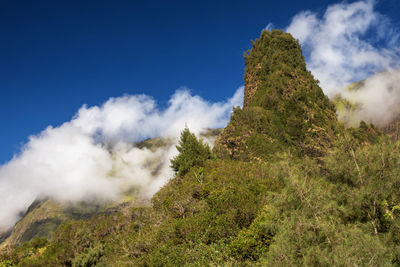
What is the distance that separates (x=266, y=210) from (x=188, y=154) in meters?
21.8

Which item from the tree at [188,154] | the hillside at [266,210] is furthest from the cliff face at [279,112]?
the tree at [188,154]

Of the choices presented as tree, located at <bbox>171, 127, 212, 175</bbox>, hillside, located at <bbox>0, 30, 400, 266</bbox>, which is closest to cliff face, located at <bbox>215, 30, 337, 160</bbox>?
hillside, located at <bbox>0, 30, 400, 266</bbox>

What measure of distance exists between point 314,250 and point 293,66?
6087 centimetres

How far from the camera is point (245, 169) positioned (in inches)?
1264

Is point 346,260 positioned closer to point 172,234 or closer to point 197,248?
point 197,248

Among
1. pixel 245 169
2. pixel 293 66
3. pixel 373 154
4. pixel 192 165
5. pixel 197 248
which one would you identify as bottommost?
pixel 197 248

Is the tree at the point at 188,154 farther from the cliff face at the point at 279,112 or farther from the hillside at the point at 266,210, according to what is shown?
the cliff face at the point at 279,112

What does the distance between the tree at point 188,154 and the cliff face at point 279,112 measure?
381 inches

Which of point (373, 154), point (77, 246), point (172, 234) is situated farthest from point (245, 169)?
point (77, 246)

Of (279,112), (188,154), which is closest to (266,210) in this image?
(188,154)

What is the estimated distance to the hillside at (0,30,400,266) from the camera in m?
10.2

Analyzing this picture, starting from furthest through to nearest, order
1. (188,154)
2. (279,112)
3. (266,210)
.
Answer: (279,112), (188,154), (266,210)

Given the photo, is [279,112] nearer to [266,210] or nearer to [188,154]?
[188,154]

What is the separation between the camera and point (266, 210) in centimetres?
1628
